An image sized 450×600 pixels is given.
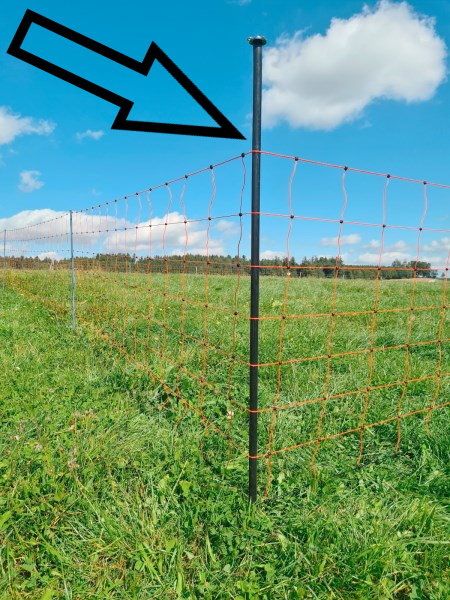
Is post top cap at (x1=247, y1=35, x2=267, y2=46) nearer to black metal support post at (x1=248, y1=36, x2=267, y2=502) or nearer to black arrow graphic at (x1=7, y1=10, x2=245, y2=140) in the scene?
black metal support post at (x1=248, y1=36, x2=267, y2=502)

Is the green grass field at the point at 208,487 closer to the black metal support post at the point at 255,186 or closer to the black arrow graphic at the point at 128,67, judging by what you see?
the black metal support post at the point at 255,186

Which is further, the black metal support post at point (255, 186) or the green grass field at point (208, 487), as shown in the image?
the black metal support post at point (255, 186)

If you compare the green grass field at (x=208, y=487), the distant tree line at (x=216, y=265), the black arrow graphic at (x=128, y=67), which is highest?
the black arrow graphic at (x=128, y=67)

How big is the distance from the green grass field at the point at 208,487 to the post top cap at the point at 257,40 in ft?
4.72

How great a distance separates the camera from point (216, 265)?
3.26 m

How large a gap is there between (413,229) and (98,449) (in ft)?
9.55

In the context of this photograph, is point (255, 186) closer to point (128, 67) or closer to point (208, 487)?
point (128, 67)

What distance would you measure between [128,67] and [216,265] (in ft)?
4.91

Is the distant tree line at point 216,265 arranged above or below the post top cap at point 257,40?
below

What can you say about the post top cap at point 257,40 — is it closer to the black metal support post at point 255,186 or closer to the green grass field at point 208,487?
the black metal support post at point 255,186

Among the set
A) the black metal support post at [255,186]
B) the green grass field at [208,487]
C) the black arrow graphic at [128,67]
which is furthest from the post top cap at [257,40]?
the green grass field at [208,487]

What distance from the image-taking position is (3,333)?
5863mm

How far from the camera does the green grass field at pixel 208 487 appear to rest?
6.46 ft

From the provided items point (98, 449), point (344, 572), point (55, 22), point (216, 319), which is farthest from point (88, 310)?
point (344, 572)
